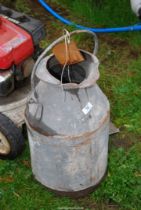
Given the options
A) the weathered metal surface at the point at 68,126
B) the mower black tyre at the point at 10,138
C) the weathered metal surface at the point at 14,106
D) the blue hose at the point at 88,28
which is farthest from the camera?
the blue hose at the point at 88,28

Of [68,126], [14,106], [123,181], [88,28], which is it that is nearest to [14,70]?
[14,106]

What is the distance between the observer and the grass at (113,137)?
2.85 m

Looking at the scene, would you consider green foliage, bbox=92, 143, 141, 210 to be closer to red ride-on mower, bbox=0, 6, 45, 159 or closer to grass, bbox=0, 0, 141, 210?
grass, bbox=0, 0, 141, 210

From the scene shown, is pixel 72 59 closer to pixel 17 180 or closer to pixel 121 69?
pixel 17 180

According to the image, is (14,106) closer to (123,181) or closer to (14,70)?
(14,70)

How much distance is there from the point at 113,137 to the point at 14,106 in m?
0.78

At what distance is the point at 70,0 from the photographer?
4.49 m

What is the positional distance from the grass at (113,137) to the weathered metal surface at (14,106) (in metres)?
0.27

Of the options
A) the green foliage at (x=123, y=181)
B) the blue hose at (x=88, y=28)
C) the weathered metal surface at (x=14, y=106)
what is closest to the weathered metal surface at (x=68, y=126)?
the green foliage at (x=123, y=181)

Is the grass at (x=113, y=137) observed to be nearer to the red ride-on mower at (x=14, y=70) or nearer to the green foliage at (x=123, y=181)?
the green foliage at (x=123, y=181)

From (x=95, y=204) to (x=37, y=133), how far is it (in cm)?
68

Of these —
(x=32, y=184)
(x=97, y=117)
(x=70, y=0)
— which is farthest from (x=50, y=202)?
(x=70, y=0)

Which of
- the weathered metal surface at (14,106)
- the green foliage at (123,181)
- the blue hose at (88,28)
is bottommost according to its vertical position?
the green foliage at (123,181)

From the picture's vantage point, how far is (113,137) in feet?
10.7
